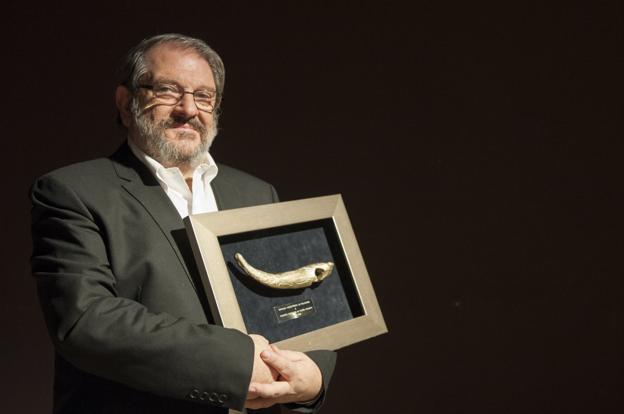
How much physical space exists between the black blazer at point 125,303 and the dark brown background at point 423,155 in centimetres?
105

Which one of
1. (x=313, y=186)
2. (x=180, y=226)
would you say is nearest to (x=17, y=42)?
(x=313, y=186)

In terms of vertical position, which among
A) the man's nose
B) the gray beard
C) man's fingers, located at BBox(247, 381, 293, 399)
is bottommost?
man's fingers, located at BBox(247, 381, 293, 399)

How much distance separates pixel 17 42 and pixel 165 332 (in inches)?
61.3

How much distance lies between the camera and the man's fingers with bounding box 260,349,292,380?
50.4 inches

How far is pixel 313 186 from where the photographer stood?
2.64m

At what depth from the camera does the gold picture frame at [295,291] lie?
1328 mm

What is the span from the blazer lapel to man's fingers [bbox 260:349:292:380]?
8.2 inches

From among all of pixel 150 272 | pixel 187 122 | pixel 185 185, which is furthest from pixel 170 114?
pixel 150 272

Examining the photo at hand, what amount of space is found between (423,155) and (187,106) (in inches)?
47.9

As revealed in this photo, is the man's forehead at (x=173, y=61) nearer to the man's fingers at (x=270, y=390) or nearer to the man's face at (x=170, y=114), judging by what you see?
the man's face at (x=170, y=114)

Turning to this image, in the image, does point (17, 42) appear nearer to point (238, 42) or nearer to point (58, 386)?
point (238, 42)

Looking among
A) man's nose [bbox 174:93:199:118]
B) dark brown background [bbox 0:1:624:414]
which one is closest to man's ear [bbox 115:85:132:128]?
man's nose [bbox 174:93:199:118]

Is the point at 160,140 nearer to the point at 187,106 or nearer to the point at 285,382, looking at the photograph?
the point at 187,106

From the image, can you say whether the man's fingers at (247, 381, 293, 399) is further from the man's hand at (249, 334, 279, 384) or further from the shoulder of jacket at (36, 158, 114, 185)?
the shoulder of jacket at (36, 158, 114, 185)
